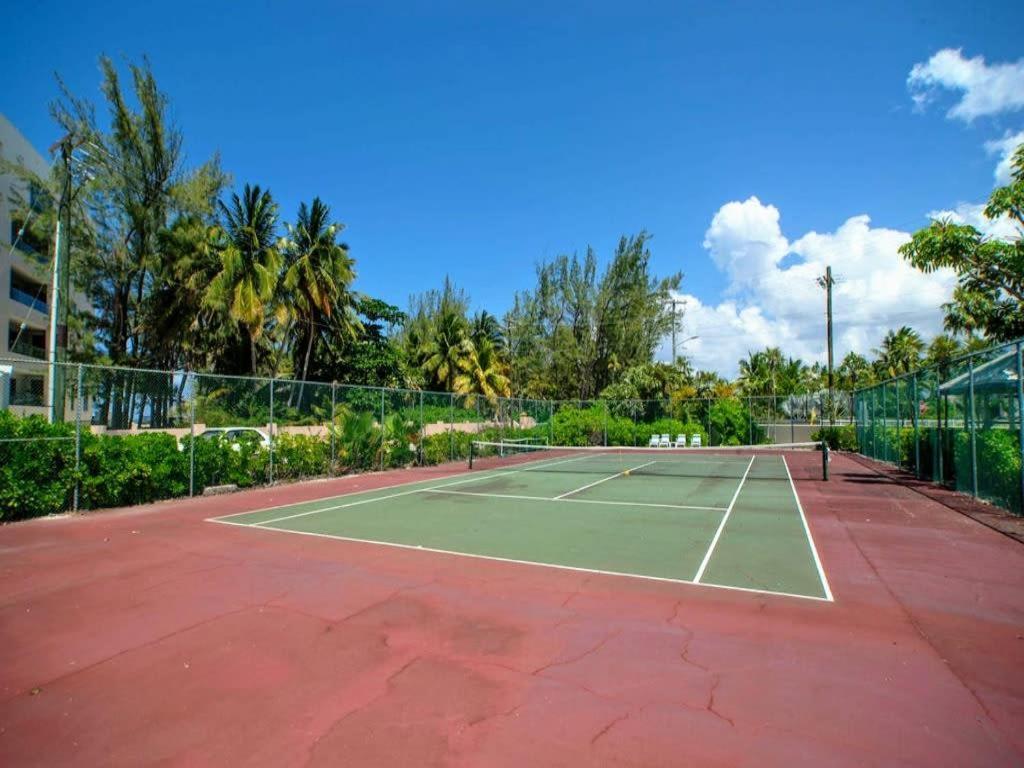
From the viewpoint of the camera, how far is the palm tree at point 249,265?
25938 millimetres

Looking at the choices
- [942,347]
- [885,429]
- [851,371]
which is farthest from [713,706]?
[851,371]

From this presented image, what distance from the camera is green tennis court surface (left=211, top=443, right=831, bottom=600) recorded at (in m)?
7.20

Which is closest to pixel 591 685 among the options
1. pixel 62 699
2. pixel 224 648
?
pixel 224 648

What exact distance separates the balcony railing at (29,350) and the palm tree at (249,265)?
37.8ft

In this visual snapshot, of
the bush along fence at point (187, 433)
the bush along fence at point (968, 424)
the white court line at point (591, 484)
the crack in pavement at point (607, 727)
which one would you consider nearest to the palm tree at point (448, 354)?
the bush along fence at point (187, 433)

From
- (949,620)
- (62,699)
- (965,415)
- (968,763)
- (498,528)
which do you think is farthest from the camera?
(965,415)

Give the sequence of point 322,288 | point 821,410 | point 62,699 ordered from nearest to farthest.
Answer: point 62,699 < point 322,288 < point 821,410

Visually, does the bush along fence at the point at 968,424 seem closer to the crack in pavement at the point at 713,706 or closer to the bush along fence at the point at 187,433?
the crack in pavement at the point at 713,706

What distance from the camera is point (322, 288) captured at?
3106 centimetres

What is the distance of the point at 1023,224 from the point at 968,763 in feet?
44.4

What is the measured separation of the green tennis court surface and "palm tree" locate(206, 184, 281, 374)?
14888 mm

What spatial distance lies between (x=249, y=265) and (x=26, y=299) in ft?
47.0

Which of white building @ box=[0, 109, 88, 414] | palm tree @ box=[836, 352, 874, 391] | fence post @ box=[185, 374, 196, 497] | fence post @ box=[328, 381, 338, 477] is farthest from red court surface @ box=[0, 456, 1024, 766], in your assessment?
palm tree @ box=[836, 352, 874, 391]

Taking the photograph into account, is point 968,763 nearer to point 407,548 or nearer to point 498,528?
point 407,548
